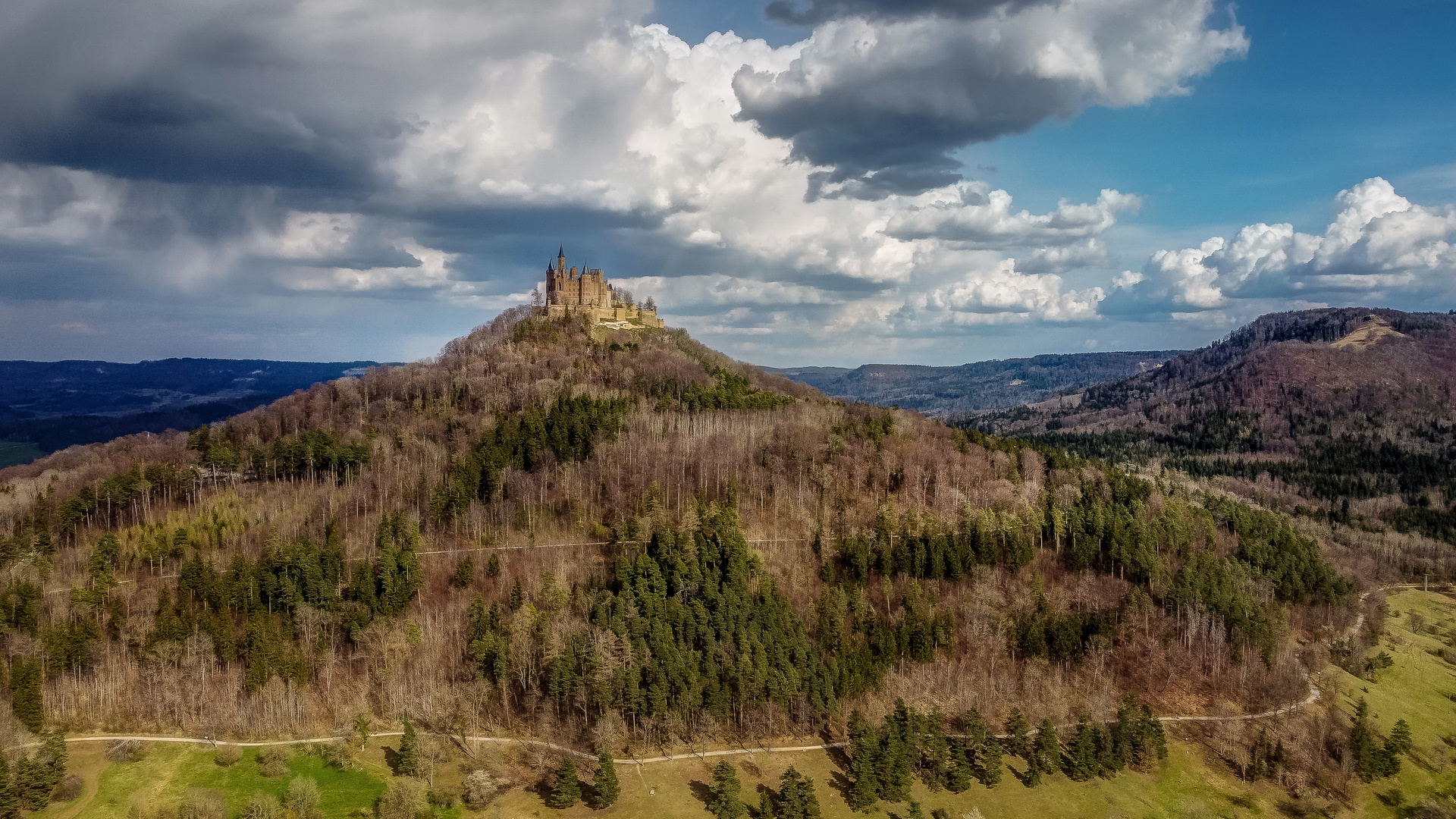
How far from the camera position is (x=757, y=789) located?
248 ft

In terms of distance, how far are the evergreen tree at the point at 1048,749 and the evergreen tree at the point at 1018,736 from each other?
6.95 feet

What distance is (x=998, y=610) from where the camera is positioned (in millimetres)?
101688

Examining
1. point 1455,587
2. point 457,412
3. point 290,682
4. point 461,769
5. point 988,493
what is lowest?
point 1455,587

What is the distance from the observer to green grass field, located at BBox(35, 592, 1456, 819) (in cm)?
7162

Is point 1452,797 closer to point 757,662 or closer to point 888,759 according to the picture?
point 888,759

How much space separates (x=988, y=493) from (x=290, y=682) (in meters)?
97.3

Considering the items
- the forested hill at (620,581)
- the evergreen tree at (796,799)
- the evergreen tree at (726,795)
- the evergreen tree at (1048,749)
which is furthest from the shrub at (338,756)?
the evergreen tree at (1048,749)

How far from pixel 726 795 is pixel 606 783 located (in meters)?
11.3

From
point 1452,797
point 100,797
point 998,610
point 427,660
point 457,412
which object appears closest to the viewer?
point 100,797

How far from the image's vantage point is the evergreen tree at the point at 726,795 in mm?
70075

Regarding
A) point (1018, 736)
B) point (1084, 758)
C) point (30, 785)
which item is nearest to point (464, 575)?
point (30, 785)

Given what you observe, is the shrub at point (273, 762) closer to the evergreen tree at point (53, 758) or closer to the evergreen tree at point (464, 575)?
the evergreen tree at point (53, 758)

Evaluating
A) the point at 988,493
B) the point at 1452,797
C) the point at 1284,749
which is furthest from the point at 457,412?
the point at 1452,797

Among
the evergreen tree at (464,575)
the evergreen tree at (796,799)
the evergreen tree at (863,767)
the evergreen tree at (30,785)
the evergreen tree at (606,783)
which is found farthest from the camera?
the evergreen tree at (464,575)
